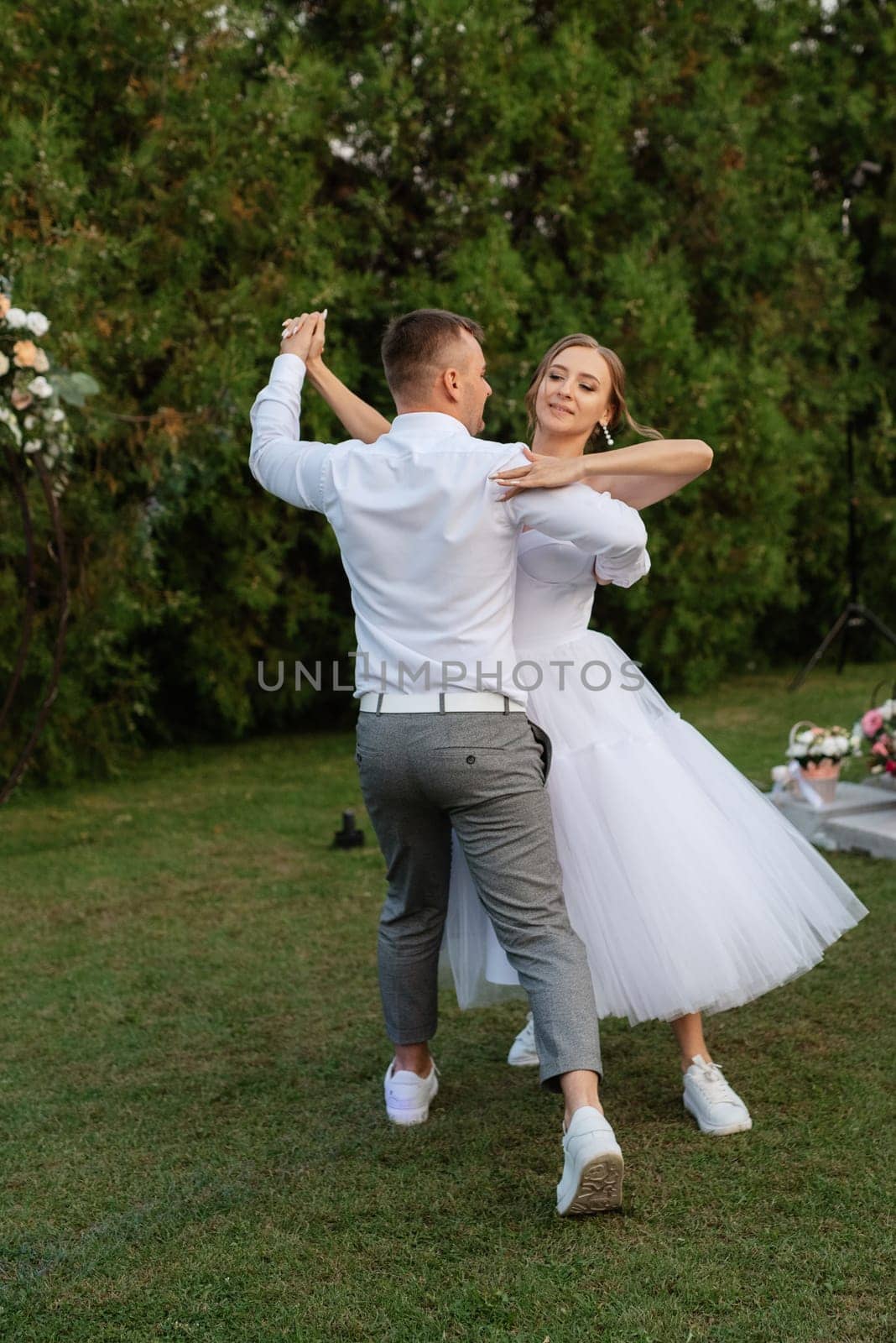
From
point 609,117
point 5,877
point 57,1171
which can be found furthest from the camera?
point 609,117

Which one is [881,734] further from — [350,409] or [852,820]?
[350,409]

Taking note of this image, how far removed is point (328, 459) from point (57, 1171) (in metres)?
1.55

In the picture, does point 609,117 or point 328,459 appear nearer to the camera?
point 328,459

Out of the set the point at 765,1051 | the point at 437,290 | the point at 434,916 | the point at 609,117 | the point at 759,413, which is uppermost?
the point at 609,117

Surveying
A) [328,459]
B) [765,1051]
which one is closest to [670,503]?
[765,1051]

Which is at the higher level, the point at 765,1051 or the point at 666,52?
the point at 666,52

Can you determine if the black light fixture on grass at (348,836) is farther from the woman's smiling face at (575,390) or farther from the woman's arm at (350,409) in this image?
the woman's smiling face at (575,390)

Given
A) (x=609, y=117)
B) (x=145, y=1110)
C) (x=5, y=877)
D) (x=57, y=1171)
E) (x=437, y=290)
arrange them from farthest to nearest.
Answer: (x=609, y=117), (x=437, y=290), (x=5, y=877), (x=145, y=1110), (x=57, y=1171)

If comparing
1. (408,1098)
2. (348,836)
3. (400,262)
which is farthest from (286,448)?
(400,262)

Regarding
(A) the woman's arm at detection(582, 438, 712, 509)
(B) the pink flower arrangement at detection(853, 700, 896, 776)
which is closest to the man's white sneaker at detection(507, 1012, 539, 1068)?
(A) the woman's arm at detection(582, 438, 712, 509)

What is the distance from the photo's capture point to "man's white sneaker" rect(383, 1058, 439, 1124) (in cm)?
285

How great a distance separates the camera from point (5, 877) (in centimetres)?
509

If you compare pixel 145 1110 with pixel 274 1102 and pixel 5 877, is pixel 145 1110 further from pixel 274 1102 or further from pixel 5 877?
pixel 5 877

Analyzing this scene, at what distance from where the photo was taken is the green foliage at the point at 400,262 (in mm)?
6438
